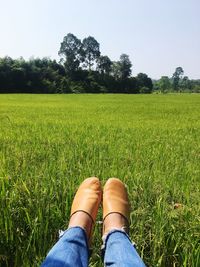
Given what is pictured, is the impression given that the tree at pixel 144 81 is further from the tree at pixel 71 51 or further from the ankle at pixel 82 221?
the ankle at pixel 82 221

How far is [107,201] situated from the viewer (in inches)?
86.4

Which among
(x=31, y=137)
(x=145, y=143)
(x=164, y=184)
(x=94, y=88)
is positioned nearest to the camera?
(x=164, y=184)

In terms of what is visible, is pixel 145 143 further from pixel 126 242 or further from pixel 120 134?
pixel 126 242

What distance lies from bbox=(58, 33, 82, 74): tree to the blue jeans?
51.4 metres

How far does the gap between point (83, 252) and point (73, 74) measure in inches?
1902

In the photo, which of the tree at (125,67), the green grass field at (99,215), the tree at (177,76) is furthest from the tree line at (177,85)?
the green grass field at (99,215)

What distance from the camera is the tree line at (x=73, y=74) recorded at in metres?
41.3

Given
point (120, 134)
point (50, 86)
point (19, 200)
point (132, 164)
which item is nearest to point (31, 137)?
point (120, 134)

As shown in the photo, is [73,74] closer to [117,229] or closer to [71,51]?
[71,51]

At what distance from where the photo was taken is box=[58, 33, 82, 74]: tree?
53.1 meters

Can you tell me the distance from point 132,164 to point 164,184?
612mm

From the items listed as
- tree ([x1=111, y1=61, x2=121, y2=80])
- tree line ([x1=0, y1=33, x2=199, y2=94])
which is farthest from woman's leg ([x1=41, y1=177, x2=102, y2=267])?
tree ([x1=111, y1=61, x2=121, y2=80])

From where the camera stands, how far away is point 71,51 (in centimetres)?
5559

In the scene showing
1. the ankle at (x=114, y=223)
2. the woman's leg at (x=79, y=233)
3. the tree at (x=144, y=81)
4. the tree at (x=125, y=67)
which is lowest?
the ankle at (x=114, y=223)
